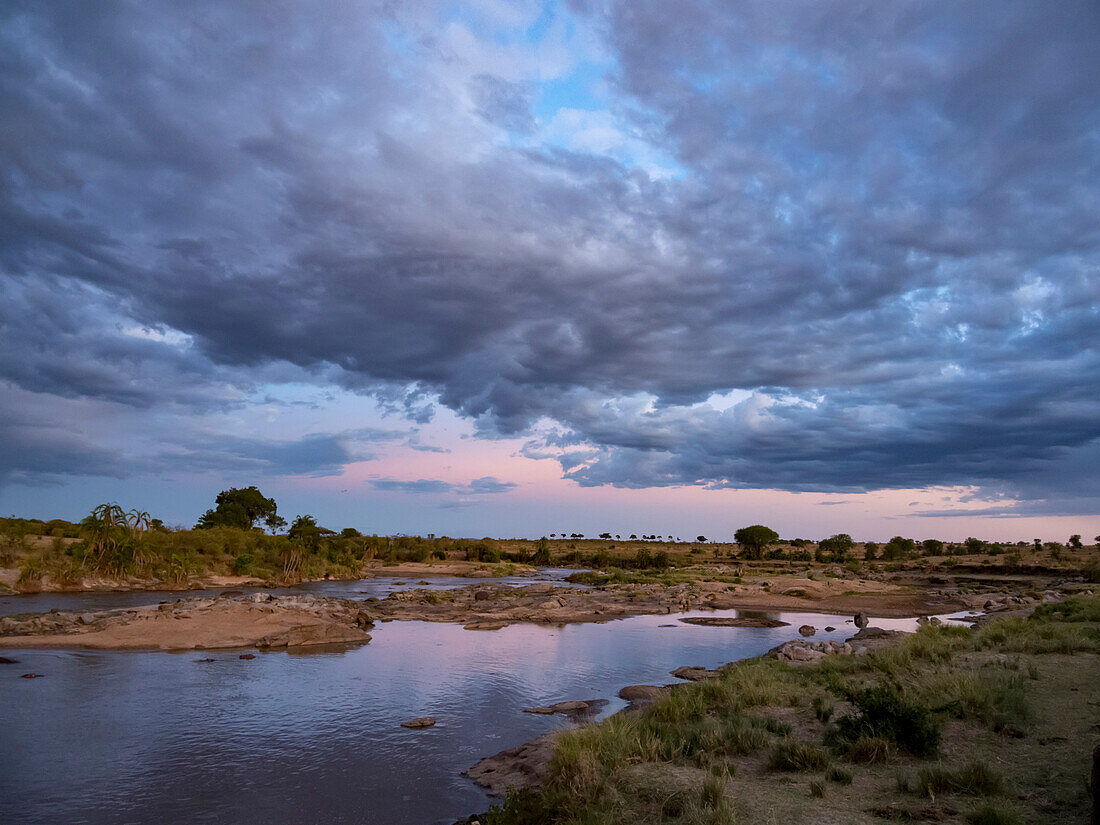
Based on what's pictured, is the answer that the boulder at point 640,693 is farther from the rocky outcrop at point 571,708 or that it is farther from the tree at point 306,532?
the tree at point 306,532

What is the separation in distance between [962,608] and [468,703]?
152 feet

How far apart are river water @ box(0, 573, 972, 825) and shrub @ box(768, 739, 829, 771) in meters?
5.73

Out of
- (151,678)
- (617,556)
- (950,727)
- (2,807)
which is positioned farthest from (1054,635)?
(617,556)

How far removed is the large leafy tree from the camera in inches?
3826

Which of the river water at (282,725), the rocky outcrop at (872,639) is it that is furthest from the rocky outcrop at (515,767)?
the rocky outcrop at (872,639)

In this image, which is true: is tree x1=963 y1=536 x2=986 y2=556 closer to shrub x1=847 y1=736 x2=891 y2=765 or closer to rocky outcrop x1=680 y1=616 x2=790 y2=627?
rocky outcrop x1=680 y1=616 x2=790 y2=627

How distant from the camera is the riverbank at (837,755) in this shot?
868cm

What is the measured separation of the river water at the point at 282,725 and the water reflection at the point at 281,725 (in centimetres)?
5

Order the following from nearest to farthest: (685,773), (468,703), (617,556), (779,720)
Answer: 1. (685,773)
2. (779,720)
3. (468,703)
4. (617,556)

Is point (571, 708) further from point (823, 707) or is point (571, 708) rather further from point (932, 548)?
point (932, 548)

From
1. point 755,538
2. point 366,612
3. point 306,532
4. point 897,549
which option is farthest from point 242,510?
point 897,549

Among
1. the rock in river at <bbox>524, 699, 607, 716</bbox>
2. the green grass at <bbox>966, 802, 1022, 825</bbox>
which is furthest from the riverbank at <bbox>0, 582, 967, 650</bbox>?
the green grass at <bbox>966, 802, 1022, 825</bbox>

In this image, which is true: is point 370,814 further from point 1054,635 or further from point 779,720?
point 1054,635

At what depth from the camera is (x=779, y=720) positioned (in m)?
14.1
